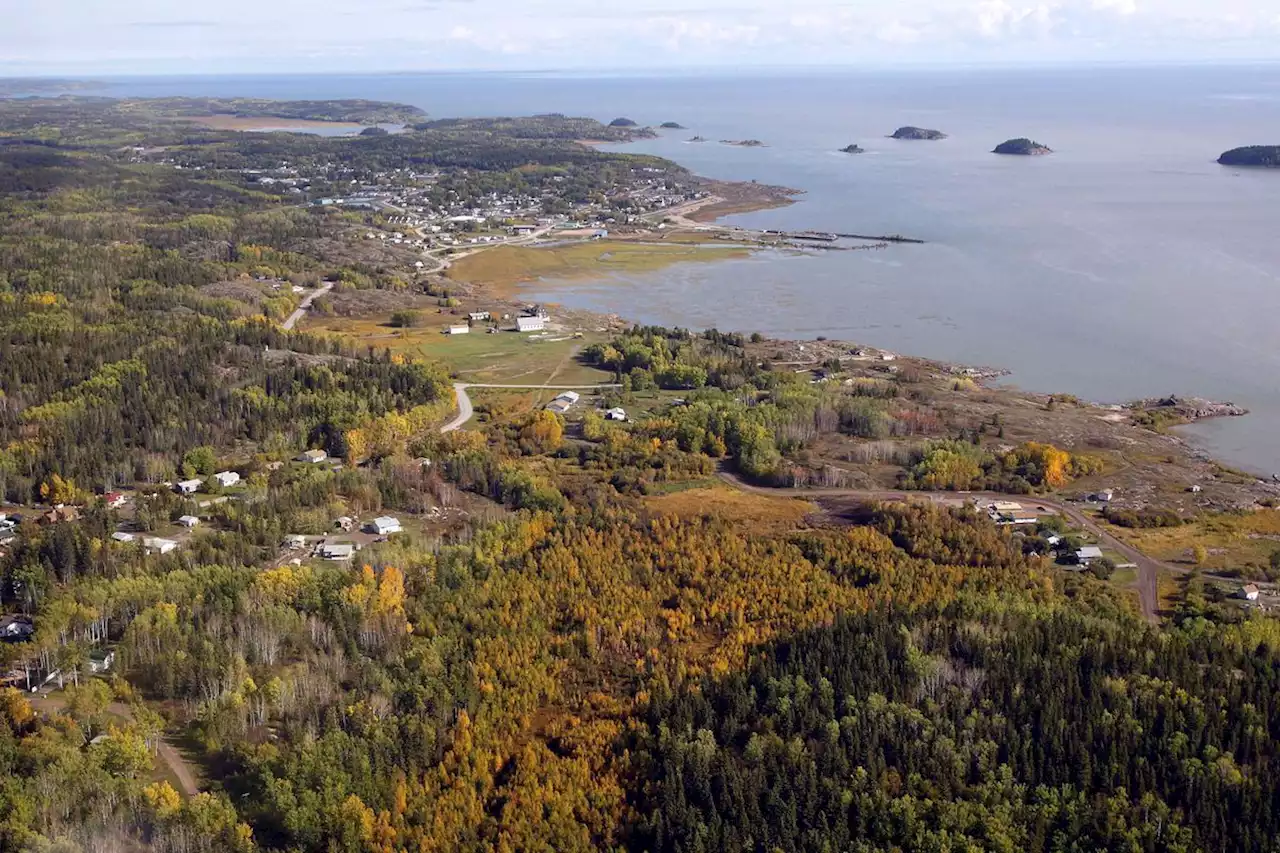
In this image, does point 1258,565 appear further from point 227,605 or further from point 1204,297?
point 1204,297

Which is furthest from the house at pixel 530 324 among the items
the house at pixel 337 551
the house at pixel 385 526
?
the house at pixel 337 551

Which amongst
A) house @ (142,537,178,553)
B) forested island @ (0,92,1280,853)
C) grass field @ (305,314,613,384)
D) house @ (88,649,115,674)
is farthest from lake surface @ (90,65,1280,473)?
house @ (88,649,115,674)

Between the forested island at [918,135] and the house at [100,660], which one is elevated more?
the forested island at [918,135]

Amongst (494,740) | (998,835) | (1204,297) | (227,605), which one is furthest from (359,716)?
(1204,297)

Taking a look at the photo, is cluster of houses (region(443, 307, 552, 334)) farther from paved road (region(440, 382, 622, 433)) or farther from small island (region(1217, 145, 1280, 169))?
small island (region(1217, 145, 1280, 169))

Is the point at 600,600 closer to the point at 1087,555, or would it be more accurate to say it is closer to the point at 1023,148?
the point at 1087,555

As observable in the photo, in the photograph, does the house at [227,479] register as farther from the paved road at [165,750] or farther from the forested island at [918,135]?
the forested island at [918,135]
